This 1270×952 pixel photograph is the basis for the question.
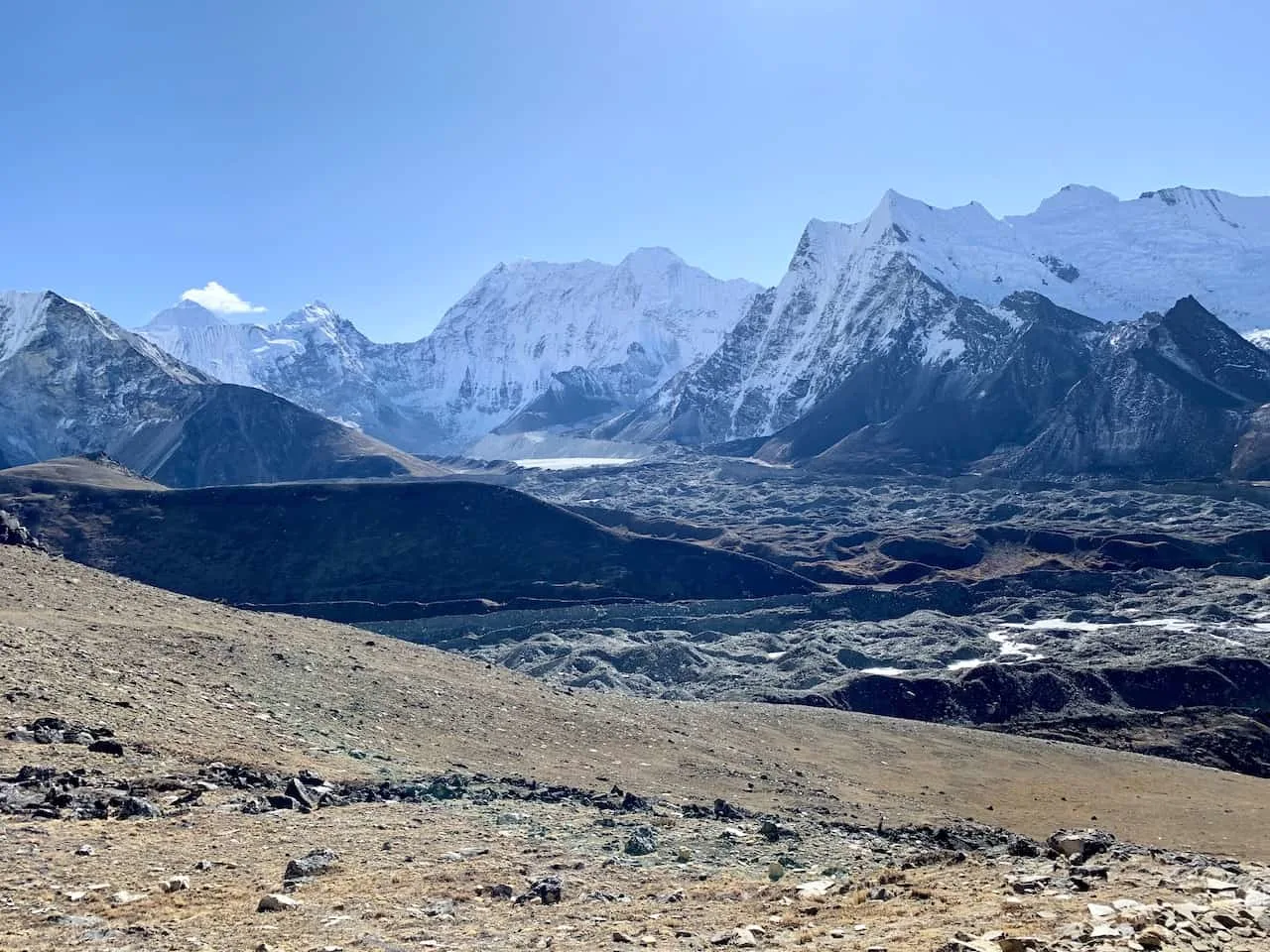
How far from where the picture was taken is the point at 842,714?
5028 cm

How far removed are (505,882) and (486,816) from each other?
5633 millimetres

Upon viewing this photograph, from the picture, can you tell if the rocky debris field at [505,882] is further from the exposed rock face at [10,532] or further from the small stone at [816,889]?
the exposed rock face at [10,532]

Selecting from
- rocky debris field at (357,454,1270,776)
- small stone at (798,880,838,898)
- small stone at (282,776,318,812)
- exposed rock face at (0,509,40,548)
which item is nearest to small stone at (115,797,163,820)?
small stone at (282,776,318,812)

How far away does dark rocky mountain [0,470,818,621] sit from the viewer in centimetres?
12362

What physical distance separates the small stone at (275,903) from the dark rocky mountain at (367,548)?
102351 millimetres

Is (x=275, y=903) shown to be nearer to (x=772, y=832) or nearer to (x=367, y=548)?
(x=772, y=832)

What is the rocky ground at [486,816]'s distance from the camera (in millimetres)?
13883

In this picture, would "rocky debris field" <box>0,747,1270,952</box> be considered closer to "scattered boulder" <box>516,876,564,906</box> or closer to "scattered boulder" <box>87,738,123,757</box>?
"scattered boulder" <box>516,876,564,906</box>

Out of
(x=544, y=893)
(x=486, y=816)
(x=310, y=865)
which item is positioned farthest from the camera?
(x=486, y=816)

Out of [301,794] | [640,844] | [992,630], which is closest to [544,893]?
[640,844]

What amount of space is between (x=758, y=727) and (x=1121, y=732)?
26850 millimetres

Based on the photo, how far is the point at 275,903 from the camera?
1451 centimetres

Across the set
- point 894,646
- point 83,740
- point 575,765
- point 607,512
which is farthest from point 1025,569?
point 83,740

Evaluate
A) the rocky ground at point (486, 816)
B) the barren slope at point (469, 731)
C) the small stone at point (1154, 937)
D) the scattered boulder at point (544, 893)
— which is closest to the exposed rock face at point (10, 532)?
the barren slope at point (469, 731)
